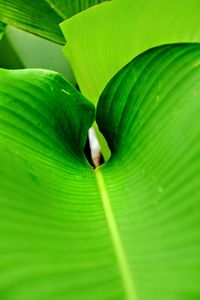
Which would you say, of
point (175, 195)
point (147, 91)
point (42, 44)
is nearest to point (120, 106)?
point (147, 91)

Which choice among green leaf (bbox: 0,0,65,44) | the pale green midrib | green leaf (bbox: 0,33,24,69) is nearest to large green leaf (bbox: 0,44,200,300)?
the pale green midrib

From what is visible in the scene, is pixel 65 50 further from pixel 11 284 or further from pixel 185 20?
pixel 11 284

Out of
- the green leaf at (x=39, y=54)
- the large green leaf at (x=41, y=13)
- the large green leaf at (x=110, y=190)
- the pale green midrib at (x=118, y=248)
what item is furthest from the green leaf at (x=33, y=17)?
the pale green midrib at (x=118, y=248)

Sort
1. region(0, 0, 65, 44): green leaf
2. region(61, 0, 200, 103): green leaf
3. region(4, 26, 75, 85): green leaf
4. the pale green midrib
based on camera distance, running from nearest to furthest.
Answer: the pale green midrib < region(61, 0, 200, 103): green leaf < region(0, 0, 65, 44): green leaf < region(4, 26, 75, 85): green leaf

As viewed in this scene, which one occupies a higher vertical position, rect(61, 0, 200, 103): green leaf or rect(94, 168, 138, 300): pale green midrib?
rect(61, 0, 200, 103): green leaf

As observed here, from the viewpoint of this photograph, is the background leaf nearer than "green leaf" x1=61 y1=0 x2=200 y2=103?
Yes

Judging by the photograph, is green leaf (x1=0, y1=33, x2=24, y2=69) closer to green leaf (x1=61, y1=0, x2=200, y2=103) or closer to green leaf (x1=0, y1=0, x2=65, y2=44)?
green leaf (x1=0, y1=0, x2=65, y2=44)

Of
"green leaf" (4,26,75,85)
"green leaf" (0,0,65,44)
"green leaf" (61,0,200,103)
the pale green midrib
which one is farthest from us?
"green leaf" (4,26,75,85)
